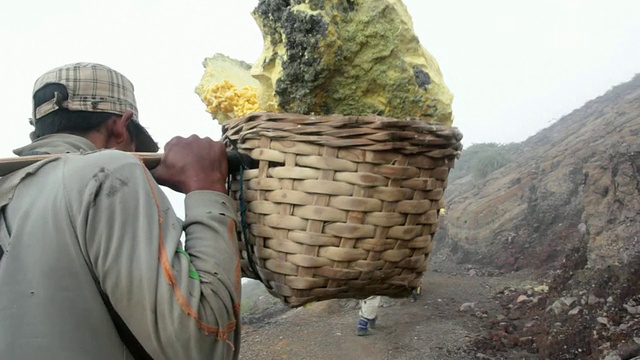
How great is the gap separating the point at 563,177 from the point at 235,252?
11934 mm

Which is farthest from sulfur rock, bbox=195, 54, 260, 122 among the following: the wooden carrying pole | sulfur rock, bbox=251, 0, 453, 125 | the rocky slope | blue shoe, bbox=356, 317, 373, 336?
blue shoe, bbox=356, 317, 373, 336

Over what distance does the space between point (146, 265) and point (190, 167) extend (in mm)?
342

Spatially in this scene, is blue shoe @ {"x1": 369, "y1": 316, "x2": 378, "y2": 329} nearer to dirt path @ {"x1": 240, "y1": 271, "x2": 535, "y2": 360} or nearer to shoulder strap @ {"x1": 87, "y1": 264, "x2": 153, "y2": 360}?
dirt path @ {"x1": 240, "y1": 271, "x2": 535, "y2": 360}

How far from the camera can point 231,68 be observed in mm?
2449

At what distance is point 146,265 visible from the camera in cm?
122

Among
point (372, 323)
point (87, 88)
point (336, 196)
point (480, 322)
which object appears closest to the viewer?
point (336, 196)

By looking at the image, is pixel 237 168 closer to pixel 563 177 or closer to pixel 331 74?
pixel 331 74

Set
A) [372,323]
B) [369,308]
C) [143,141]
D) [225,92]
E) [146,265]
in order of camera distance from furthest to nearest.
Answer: [372,323] → [369,308] → [225,92] → [143,141] → [146,265]

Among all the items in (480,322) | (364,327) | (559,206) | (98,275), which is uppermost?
(98,275)

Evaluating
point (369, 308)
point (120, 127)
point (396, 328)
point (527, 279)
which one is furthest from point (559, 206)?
point (120, 127)

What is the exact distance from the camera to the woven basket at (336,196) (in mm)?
1455

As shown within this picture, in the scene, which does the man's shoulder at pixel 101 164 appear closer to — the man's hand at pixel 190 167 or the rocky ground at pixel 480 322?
the man's hand at pixel 190 167

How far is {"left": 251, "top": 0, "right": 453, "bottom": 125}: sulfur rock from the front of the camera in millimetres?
1775

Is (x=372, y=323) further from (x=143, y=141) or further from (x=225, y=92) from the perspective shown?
(x=143, y=141)
